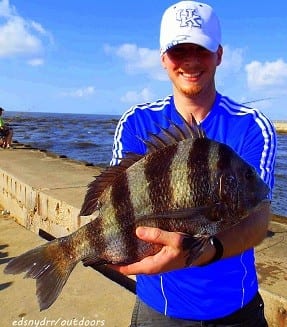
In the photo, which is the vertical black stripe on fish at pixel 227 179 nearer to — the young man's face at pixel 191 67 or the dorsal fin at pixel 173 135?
the dorsal fin at pixel 173 135

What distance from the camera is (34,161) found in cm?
1098

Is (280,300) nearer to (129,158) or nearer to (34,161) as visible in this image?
(129,158)

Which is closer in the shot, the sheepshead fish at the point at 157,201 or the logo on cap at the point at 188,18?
the sheepshead fish at the point at 157,201

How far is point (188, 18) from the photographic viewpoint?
7.00ft

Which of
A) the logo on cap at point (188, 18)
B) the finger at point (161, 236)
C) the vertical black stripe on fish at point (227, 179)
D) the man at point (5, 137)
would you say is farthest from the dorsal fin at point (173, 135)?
the man at point (5, 137)

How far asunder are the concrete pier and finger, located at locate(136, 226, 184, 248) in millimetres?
2026

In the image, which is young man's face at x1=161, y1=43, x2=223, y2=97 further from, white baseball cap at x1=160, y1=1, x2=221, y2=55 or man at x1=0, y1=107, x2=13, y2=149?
man at x1=0, y1=107, x2=13, y2=149

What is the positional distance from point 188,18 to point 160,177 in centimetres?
87

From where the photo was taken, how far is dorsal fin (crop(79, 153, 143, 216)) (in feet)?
6.43

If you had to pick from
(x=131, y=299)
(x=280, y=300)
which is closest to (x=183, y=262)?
(x=280, y=300)

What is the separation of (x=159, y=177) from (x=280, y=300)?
2.06 m

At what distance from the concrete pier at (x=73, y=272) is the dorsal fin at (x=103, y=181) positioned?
192 centimetres

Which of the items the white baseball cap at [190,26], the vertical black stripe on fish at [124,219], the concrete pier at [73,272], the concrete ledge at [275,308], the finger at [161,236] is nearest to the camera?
the finger at [161,236]

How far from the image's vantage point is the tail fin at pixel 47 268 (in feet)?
6.47
